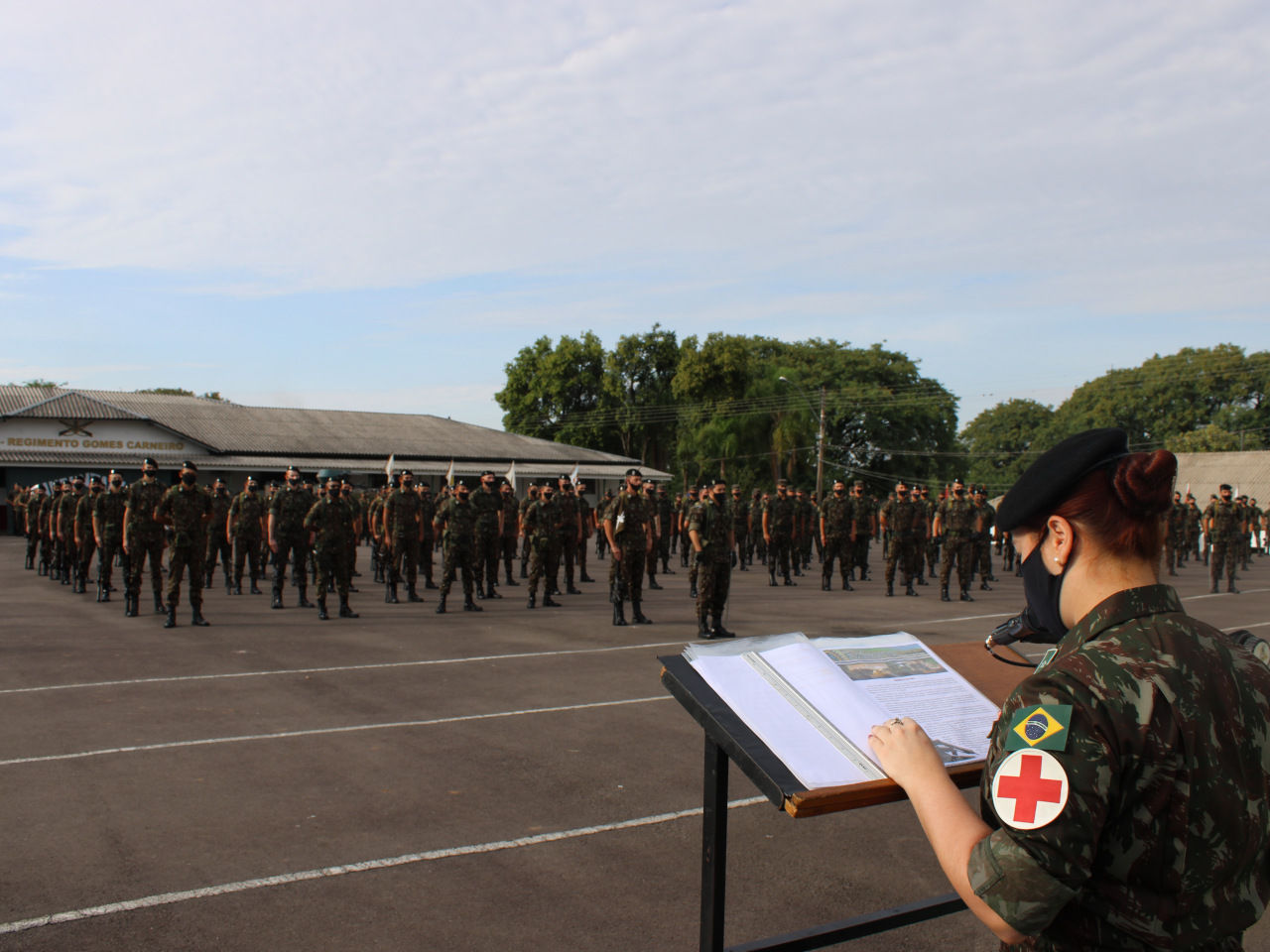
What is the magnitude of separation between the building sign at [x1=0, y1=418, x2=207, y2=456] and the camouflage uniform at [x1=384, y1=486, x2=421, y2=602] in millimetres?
28198

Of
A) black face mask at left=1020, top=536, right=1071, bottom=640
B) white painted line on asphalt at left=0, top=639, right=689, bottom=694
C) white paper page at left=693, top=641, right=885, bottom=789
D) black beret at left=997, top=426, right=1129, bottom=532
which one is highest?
black beret at left=997, top=426, right=1129, bottom=532

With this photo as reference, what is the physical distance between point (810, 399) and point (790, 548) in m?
36.7

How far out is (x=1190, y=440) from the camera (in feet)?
198

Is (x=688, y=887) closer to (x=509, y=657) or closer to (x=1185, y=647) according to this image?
(x=1185, y=647)

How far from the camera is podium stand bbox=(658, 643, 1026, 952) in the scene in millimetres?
1920

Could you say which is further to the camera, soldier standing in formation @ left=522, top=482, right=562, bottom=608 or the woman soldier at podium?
soldier standing in formation @ left=522, top=482, right=562, bottom=608

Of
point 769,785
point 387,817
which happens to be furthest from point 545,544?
point 769,785

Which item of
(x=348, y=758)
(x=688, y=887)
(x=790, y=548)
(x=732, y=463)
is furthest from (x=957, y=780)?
(x=732, y=463)

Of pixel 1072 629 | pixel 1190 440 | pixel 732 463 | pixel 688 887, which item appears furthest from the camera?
pixel 1190 440

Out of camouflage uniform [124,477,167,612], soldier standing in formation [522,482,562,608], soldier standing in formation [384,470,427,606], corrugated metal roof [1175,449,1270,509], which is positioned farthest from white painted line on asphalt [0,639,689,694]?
corrugated metal roof [1175,449,1270,509]

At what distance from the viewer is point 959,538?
1625cm

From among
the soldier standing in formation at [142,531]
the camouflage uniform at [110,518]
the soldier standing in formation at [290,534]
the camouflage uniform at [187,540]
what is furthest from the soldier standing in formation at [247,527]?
the camouflage uniform at [187,540]

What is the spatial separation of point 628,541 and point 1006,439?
7307 centimetres

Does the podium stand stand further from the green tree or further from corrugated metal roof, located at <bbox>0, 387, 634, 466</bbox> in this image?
the green tree
